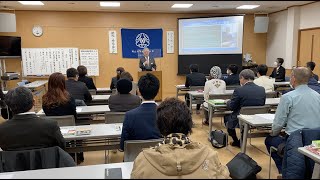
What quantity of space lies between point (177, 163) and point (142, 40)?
8.41 meters

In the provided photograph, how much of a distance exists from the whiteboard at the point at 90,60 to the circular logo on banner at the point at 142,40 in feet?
4.68

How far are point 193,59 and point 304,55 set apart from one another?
346 cm

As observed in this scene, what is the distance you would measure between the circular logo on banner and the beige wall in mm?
318

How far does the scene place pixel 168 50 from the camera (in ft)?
31.5

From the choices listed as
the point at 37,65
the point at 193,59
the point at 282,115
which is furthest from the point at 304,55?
the point at 37,65

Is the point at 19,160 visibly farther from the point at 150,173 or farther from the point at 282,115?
the point at 282,115

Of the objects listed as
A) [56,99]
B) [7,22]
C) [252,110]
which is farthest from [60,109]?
[7,22]

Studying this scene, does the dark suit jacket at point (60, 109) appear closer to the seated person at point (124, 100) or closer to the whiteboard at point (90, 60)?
the seated person at point (124, 100)

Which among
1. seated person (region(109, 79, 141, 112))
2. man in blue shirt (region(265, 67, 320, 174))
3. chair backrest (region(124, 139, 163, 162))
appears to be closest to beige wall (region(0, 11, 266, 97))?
seated person (region(109, 79, 141, 112))

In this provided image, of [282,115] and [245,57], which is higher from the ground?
[245,57]

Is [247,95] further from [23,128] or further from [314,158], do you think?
[23,128]

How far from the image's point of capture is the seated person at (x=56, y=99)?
Result: 339 centimetres

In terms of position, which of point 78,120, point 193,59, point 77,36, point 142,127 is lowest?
point 78,120

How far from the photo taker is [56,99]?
3.39m
